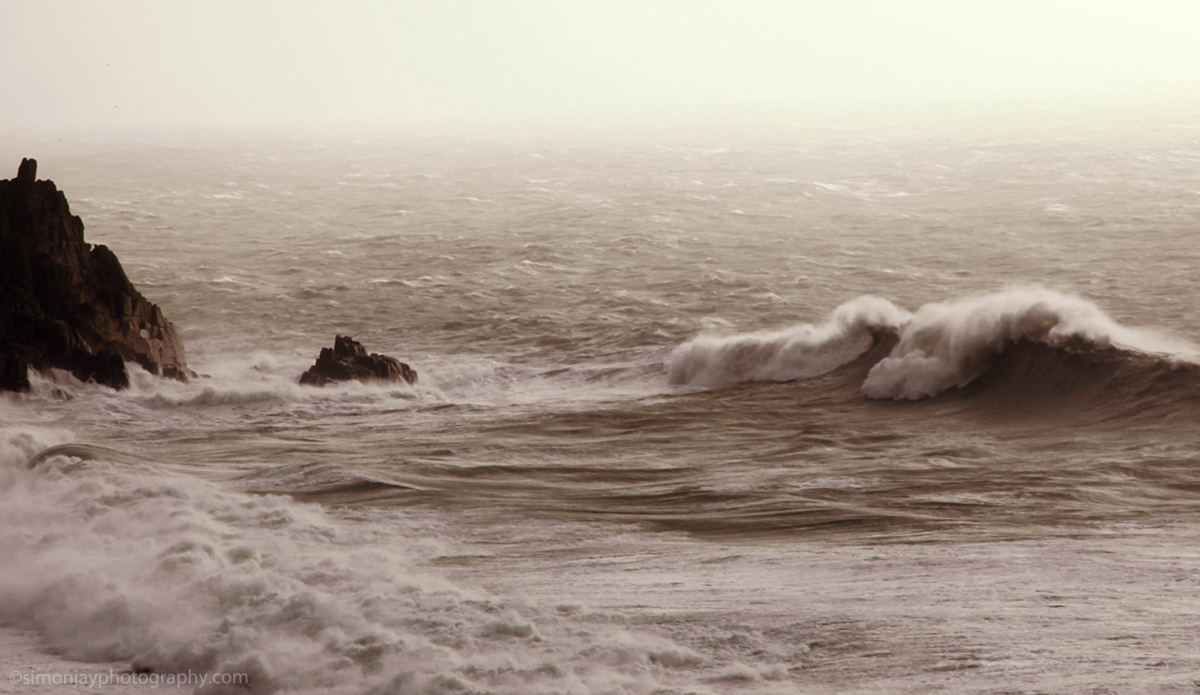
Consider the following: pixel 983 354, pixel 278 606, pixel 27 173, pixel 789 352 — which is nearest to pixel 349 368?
pixel 27 173

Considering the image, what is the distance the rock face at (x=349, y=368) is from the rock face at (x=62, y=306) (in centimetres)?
148

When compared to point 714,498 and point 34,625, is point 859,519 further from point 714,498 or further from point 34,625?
point 34,625

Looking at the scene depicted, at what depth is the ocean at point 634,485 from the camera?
5.03 m

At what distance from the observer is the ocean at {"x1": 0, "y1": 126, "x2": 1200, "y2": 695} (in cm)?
503

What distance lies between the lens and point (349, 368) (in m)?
12.5

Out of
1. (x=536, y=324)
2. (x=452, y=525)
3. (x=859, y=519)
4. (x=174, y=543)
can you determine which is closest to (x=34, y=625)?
(x=174, y=543)

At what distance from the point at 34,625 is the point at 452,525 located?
7.72ft

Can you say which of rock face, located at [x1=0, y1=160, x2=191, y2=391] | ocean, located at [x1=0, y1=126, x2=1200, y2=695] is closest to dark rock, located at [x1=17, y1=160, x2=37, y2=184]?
rock face, located at [x1=0, y1=160, x2=191, y2=391]

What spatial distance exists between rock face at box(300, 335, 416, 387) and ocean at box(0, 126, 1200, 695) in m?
0.37

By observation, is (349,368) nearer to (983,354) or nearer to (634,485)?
(634,485)

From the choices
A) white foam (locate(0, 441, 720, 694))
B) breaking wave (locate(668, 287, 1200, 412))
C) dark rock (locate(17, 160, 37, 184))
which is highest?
dark rock (locate(17, 160, 37, 184))

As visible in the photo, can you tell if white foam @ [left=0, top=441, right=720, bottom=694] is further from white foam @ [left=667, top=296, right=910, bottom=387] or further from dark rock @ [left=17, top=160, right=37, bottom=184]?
dark rock @ [left=17, top=160, right=37, bottom=184]

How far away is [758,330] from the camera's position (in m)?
16.5

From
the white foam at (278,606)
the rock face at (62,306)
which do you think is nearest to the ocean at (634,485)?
the white foam at (278,606)
